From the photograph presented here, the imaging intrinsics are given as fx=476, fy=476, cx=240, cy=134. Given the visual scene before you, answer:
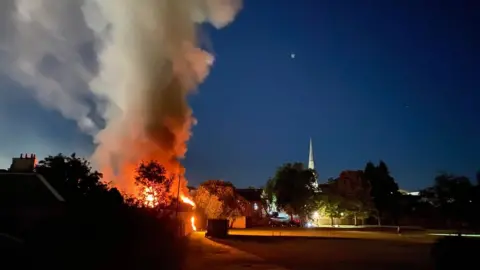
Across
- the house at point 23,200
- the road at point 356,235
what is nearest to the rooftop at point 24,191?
the house at point 23,200

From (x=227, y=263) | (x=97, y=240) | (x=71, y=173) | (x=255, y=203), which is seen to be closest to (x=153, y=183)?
(x=71, y=173)

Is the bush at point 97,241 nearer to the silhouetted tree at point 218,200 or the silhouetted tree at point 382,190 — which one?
the silhouetted tree at point 218,200

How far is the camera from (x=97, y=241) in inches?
648

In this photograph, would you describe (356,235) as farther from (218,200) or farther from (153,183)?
(153,183)

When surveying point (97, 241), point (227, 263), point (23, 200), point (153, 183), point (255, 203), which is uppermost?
point (255, 203)

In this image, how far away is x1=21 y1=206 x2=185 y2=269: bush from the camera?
14641 millimetres

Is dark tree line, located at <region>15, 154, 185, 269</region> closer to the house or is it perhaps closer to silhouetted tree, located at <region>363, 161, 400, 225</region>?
the house

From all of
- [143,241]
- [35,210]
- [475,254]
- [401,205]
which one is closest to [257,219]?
[401,205]

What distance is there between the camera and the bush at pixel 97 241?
14.6 meters

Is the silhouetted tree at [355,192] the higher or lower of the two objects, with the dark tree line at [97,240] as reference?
higher

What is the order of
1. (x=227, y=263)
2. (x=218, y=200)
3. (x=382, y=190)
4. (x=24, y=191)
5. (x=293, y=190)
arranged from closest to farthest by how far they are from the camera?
(x=227, y=263), (x=24, y=191), (x=218, y=200), (x=293, y=190), (x=382, y=190)

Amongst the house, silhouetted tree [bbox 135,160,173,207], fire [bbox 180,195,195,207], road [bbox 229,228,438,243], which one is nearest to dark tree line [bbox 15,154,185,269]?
the house

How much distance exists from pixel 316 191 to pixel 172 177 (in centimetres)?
5043

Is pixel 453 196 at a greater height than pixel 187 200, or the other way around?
pixel 187 200
